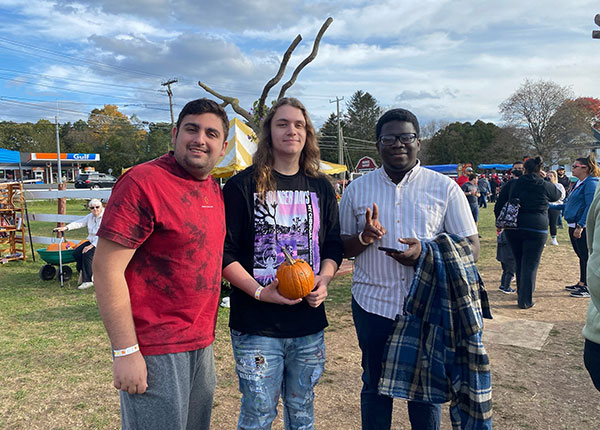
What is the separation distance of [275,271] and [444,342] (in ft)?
3.27

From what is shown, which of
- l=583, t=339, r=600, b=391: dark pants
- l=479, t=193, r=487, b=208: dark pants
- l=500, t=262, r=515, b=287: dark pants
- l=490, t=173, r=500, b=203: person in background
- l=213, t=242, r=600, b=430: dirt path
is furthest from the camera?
l=490, t=173, r=500, b=203: person in background

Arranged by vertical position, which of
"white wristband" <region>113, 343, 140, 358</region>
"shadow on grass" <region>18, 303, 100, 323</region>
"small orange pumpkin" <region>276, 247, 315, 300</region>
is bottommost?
"shadow on grass" <region>18, 303, 100, 323</region>

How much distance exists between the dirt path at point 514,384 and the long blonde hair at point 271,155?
208cm

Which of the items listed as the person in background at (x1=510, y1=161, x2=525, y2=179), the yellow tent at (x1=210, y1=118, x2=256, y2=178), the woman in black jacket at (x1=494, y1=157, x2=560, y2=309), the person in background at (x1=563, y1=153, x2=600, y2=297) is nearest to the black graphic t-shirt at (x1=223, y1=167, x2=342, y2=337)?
the woman in black jacket at (x1=494, y1=157, x2=560, y2=309)

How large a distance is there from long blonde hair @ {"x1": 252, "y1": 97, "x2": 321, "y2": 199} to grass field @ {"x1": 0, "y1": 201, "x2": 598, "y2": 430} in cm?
208

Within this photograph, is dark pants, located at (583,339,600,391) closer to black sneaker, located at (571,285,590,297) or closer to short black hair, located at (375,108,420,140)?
short black hair, located at (375,108,420,140)

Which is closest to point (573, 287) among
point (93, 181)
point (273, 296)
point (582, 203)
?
point (582, 203)

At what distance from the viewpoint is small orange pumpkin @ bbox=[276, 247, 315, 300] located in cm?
204

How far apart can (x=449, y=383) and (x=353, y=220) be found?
41.8 inches

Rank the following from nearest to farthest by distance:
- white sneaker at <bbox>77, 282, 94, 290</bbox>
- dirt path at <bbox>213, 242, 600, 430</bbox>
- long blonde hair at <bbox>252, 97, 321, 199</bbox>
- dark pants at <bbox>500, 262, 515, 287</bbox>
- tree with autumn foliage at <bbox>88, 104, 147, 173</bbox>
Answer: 1. long blonde hair at <bbox>252, 97, 321, 199</bbox>
2. dirt path at <bbox>213, 242, 600, 430</bbox>
3. dark pants at <bbox>500, 262, 515, 287</bbox>
4. white sneaker at <bbox>77, 282, 94, 290</bbox>
5. tree with autumn foliage at <bbox>88, 104, 147, 173</bbox>

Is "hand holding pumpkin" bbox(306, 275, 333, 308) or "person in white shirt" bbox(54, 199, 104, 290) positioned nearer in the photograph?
"hand holding pumpkin" bbox(306, 275, 333, 308)

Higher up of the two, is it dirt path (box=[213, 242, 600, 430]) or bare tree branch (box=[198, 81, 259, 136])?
bare tree branch (box=[198, 81, 259, 136])

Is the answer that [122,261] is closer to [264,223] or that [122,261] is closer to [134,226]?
[134,226]

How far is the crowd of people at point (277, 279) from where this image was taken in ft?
5.80
